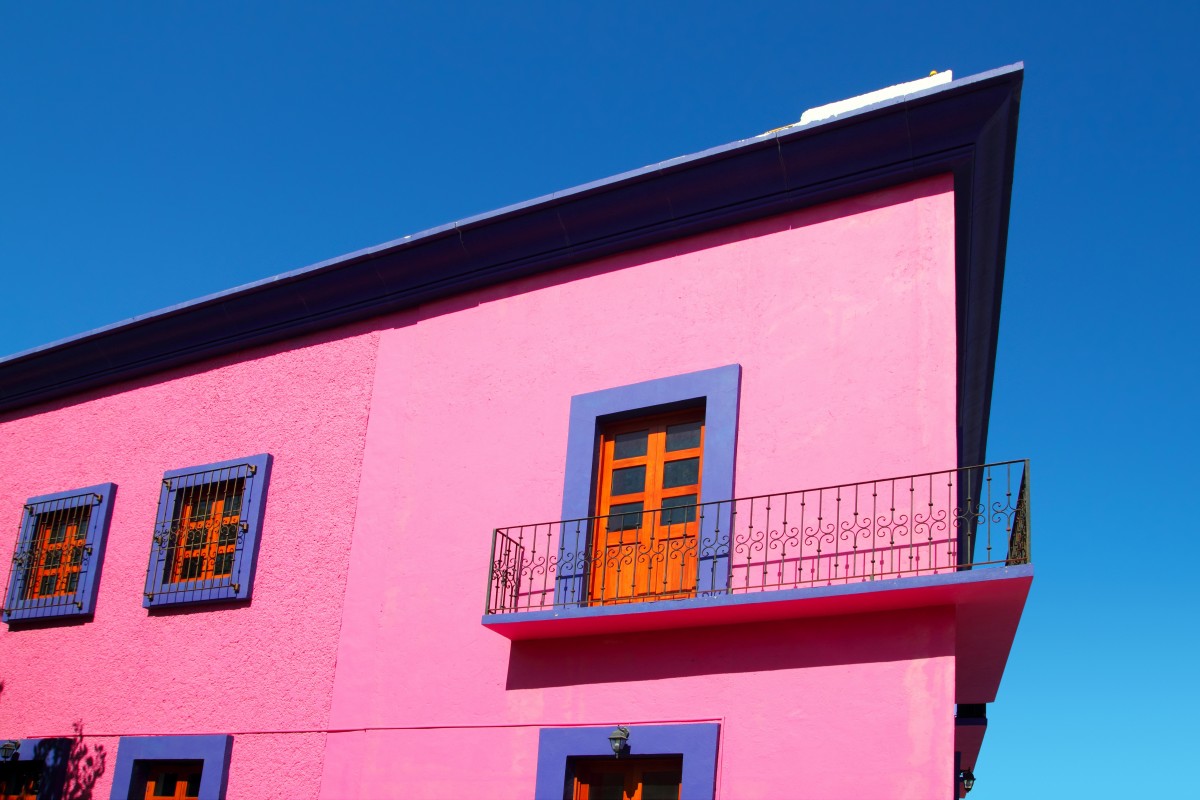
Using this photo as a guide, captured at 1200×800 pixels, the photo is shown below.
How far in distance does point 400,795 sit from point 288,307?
457cm

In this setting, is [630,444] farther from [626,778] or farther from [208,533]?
[208,533]

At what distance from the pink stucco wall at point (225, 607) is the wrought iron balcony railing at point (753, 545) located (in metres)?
1.96

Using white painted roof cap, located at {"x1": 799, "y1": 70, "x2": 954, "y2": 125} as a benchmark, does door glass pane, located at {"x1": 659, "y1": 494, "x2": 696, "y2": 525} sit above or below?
below

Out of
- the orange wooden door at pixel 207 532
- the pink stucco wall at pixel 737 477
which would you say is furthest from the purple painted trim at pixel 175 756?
the orange wooden door at pixel 207 532

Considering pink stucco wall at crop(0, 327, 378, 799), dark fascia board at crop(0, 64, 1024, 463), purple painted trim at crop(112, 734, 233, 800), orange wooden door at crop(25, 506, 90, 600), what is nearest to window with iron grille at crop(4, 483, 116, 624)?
orange wooden door at crop(25, 506, 90, 600)

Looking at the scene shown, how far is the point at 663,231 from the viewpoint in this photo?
408 inches

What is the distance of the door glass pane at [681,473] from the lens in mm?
9688

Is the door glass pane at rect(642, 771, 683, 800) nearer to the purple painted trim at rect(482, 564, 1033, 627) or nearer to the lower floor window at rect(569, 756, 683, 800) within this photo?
the lower floor window at rect(569, 756, 683, 800)

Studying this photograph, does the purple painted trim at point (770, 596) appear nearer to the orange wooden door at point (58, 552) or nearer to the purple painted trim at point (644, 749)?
the purple painted trim at point (644, 749)

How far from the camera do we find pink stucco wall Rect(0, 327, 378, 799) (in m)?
10.8

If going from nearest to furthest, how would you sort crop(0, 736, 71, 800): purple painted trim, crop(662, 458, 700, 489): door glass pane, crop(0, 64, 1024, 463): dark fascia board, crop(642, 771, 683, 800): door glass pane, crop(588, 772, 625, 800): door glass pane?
crop(642, 771, 683, 800): door glass pane, crop(588, 772, 625, 800): door glass pane, crop(0, 64, 1024, 463): dark fascia board, crop(662, 458, 700, 489): door glass pane, crop(0, 736, 71, 800): purple painted trim

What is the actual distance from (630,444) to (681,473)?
525mm

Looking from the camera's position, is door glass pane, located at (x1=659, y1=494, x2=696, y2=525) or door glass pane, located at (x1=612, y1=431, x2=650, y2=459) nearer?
door glass pane, located at (x1=659, y1=494, x2=696, y2=525)

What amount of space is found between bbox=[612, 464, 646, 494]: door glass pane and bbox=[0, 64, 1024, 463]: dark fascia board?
5.98ft
